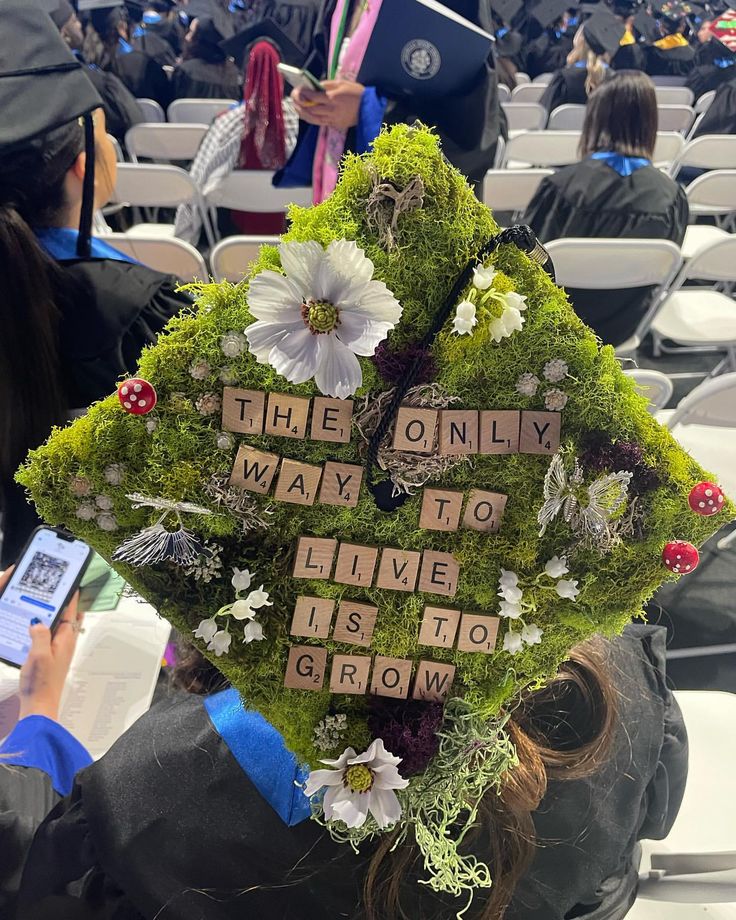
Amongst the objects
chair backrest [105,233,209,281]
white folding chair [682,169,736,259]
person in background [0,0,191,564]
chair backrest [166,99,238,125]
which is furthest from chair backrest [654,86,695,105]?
person in background [0,0,191,564]

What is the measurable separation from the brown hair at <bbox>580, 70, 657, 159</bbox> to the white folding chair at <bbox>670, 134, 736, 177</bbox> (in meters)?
1.29

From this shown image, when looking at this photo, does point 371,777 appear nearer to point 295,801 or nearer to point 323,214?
point 295,801

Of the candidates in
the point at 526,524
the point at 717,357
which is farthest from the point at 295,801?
the point at 717,357

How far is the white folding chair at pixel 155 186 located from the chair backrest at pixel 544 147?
1785 mm

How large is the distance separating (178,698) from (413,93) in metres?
1.54

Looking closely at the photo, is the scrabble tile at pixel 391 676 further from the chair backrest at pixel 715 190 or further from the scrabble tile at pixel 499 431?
the chair backrest at pixel 715 190

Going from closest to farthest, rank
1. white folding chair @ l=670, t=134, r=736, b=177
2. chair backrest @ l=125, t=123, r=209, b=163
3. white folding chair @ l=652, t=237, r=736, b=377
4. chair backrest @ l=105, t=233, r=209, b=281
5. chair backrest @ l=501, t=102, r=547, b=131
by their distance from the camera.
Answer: chair backrest @ l=105, t=233, r=209, b=281
white folding chair @ l=652, t=237, r=736, b=377
chair backrest @ l=125, t=123, r=209, b=163
white folding chair @ l=670, t=134, r=736, b=177
chair backrest @ l=501, t=102, r=547, b=131

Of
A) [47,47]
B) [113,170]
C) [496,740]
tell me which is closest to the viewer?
[496,740]

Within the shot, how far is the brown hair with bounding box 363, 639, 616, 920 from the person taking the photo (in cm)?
54

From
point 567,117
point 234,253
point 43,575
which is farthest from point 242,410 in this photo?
point 567,117

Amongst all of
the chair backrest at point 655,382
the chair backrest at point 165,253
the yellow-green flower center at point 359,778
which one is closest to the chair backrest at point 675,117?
the chair backrest at point 655,382

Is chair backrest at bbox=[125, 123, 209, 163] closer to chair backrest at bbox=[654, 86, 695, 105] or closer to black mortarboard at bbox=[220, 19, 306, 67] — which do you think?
black mortarboard at bbox=[220, 19, 306, 67]

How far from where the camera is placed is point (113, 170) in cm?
123

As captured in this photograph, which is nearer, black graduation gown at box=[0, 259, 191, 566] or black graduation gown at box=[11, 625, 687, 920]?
black graduation gown at box=[11, 625, 687, 920]
